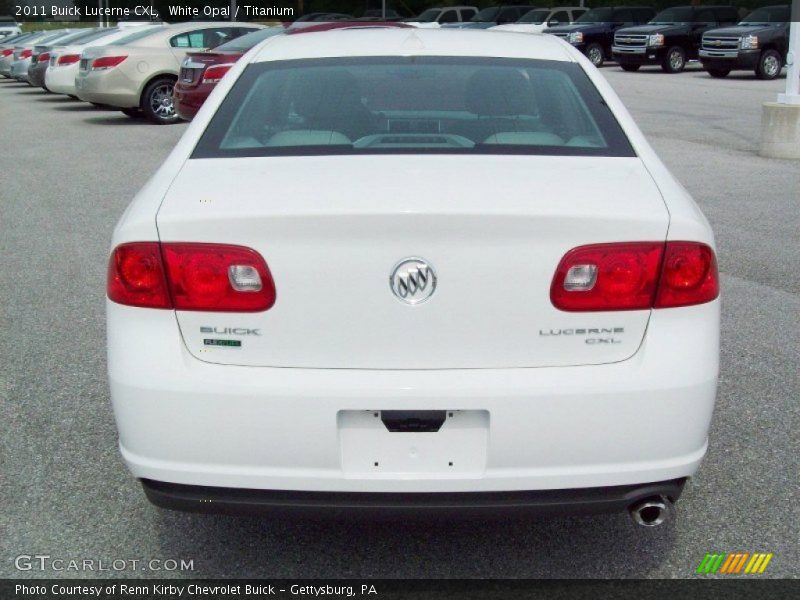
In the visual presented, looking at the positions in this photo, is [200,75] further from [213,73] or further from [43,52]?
[43,52]

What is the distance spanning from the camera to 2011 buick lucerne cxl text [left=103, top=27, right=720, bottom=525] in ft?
9.54

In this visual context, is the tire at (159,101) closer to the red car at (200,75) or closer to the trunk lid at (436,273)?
the red car at (200,75)

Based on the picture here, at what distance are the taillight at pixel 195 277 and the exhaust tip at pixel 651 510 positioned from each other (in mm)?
1151

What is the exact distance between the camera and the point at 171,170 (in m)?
3.46

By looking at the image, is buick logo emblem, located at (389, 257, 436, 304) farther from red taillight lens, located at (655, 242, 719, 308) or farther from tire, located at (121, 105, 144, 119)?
tire, located at (121, 105, 144, 119)

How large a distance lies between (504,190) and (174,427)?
1078 mm

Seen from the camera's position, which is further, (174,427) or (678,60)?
(678,60)

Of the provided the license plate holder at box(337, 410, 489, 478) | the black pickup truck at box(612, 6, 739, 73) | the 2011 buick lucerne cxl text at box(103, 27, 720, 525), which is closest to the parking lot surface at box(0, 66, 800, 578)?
the license plate holder at box(337, 410, 489, 478)

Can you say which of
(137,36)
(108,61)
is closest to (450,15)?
(137,36)

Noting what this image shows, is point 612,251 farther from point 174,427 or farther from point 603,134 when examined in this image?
point 174,427

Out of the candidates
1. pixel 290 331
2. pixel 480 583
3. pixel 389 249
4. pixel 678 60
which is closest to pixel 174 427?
pixel 290 331

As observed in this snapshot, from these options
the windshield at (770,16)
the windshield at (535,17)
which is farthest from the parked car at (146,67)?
the windshield at (535,17)

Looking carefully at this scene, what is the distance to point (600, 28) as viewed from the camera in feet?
116

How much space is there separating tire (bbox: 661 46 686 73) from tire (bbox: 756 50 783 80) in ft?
13.6
